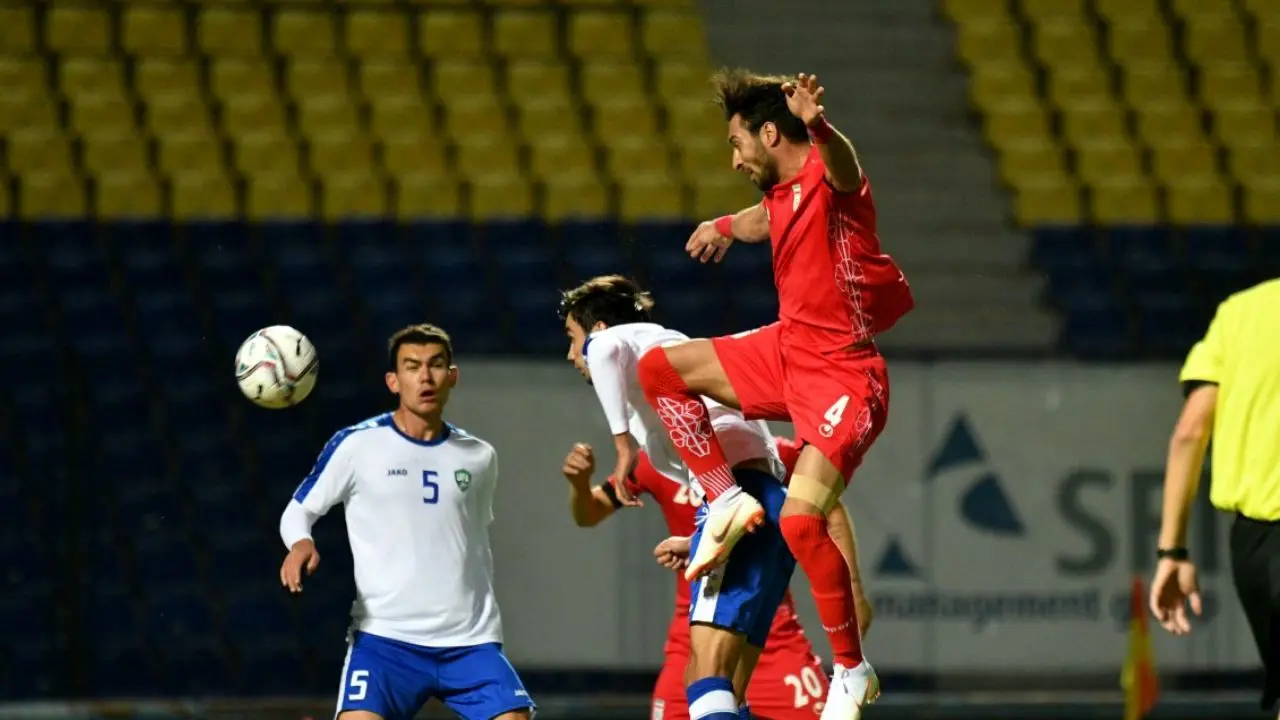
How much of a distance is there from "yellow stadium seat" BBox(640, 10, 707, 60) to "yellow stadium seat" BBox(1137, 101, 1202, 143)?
114 inches

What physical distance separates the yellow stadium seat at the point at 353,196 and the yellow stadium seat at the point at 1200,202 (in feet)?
15.8

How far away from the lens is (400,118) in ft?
37.3

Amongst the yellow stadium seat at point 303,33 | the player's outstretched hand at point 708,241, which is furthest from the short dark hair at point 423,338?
the yellow stadium seat at point 303,33

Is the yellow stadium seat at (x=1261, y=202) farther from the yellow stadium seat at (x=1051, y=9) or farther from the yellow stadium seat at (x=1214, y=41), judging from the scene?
the yellow stadium seat at (x=1051, y=9)

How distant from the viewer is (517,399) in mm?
8977

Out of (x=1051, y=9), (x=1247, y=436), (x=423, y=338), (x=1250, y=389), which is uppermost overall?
(x=1051, y=9)

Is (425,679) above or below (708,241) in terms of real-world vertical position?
below

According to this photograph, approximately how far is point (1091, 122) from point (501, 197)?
3.92 m

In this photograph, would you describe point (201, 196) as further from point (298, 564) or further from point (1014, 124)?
point (298, 564)

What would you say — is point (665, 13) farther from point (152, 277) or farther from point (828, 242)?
point (828, 242)

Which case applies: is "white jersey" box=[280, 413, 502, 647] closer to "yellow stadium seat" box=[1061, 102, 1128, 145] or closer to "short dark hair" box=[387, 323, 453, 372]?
"short dark hair" box=[387, 323, 453, 372]

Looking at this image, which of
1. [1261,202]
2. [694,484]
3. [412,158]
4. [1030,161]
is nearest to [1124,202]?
[1030,161]

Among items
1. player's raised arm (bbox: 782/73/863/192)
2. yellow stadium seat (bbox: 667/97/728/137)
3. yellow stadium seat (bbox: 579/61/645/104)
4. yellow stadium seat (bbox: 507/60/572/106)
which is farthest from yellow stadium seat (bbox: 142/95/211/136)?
player's raised arm (bbox: 782/73/863/192)

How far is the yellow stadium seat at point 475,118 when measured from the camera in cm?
1134
